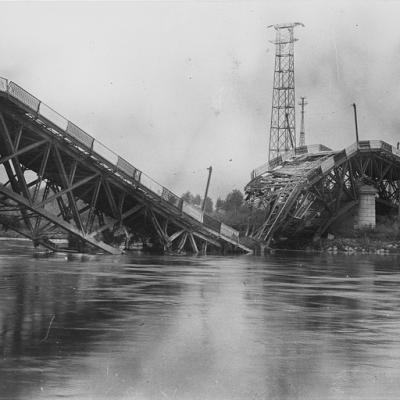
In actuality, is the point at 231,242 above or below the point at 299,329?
above

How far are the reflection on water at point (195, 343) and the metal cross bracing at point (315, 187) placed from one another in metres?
38.1

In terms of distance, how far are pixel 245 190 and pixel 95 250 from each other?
955 inches

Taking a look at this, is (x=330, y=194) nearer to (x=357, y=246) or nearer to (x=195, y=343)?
(x=357, y=246)

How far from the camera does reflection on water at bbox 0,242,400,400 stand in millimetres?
6727

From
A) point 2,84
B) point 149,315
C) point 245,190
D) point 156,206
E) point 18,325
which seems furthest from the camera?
point 245,190

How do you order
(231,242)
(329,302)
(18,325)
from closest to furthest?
(18,325) < (329,302) < (231,242)

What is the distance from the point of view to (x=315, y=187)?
187ft

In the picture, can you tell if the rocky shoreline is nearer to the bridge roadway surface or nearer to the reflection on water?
the bridge roadway surface

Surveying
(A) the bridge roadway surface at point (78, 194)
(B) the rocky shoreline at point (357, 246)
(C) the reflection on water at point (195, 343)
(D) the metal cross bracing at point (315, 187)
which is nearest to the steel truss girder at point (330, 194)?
(D) the metal cross bracing at point (315, 187)

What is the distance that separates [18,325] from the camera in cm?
1020

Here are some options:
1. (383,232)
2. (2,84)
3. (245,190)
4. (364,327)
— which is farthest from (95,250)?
(383,232)

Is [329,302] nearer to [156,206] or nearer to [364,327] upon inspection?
[364,327]

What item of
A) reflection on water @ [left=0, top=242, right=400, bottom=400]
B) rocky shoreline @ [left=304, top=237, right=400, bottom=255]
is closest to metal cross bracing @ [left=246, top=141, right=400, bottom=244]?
rocky shoreline @ [left=304, top=237, right=400, bottom=255]

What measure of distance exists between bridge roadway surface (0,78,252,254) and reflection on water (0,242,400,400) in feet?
53.0
